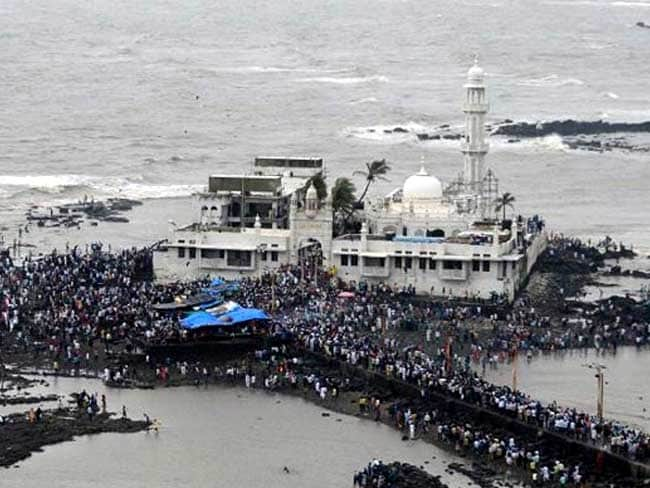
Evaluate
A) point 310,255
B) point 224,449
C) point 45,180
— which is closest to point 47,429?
point 224,449

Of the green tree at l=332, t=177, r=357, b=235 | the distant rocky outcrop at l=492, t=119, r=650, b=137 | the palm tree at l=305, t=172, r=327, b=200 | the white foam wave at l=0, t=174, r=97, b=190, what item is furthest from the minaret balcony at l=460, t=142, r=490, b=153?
the distant rocky outcrop at l=492, t=119, r=650, b=137

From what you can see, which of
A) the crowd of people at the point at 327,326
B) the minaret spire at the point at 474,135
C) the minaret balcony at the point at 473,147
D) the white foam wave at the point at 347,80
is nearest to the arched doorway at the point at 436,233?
the crowd of people at the point at 327,326

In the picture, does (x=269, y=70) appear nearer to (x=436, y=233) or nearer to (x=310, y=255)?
(x=436, y=233)

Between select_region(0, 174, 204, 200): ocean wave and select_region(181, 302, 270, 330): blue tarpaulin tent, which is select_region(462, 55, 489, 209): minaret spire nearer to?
select_region(181, 302, 270, 330): blue tarpaulin tent

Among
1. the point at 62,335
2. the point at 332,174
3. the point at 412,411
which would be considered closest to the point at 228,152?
the point at 332,174

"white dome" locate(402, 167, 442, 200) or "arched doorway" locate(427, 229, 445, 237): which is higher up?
"white dome" locate(402, 167, 442, 200)

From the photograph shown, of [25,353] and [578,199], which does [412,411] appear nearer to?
[25,353]

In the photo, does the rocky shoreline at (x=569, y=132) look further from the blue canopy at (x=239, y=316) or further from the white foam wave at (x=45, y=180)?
the blue canopy at (x=239, y=316)

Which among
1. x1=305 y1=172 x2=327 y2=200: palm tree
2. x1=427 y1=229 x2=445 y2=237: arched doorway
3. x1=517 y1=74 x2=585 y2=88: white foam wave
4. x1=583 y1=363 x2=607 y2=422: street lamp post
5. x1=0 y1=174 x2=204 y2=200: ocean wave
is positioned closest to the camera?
x1=583 y1=363 x2=607 y2=422: street lamp post
